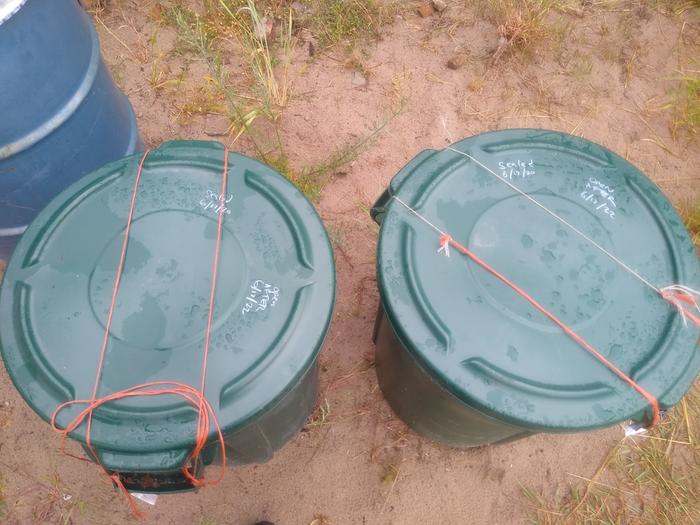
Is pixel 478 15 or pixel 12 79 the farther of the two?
pixel 478 15

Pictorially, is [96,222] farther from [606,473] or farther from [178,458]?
[606,473]

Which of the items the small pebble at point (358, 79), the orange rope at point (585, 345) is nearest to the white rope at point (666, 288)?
the orange rope at point (585, 345)

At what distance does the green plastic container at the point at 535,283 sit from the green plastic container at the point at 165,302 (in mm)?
A: 250

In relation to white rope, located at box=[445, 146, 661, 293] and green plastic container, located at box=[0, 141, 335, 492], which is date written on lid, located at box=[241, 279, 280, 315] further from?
white rope, located at box=[445, 146, 661, 293]

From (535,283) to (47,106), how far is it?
146cm

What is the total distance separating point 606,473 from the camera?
192 cm

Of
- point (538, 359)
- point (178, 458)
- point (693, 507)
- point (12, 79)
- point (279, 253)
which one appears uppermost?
point (12, 79)

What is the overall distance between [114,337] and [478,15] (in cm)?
255

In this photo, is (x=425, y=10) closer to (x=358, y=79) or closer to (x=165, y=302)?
(x=358, y=79)

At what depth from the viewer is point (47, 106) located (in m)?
1.52

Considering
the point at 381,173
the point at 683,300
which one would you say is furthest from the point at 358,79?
the point at 683,300

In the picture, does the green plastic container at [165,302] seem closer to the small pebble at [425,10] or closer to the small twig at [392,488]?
the small twig at [392,488]

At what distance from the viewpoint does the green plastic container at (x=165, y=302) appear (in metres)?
1.09

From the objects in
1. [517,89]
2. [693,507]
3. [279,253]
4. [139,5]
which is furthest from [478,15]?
[693,507]
